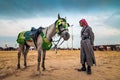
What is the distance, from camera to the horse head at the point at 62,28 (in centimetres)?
782

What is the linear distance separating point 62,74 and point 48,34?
2.03 m

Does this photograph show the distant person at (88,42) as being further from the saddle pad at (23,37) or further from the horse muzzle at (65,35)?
the saddle pad at (23,37)

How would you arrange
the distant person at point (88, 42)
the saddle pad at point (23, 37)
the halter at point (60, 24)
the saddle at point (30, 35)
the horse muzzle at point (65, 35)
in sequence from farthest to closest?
the saddle pad at point (23, 37), the saddle at point (30, 35), the distant person at point (88, 42), the halter at point (60, 24), the horse muzzle at point (65, 35)

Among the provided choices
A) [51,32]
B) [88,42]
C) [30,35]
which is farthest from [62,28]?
[30,35]

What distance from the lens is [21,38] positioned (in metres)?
10.7

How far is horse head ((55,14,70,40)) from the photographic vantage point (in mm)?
7820

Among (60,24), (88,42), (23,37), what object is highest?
(60,24)

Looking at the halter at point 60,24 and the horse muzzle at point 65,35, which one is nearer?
the horse muzzle at point 65,35

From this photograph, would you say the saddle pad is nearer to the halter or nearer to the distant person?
the halter

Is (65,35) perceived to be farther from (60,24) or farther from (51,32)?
(51,32)

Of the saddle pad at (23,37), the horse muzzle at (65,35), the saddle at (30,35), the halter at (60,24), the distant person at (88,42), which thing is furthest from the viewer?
the saddle pad at (23,37)

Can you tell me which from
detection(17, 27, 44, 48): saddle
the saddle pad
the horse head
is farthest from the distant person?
the saddle pad

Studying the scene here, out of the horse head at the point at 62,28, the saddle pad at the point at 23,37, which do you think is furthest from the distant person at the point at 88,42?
the saddle pad at the point at 23,37

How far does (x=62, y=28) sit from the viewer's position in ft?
26.3
